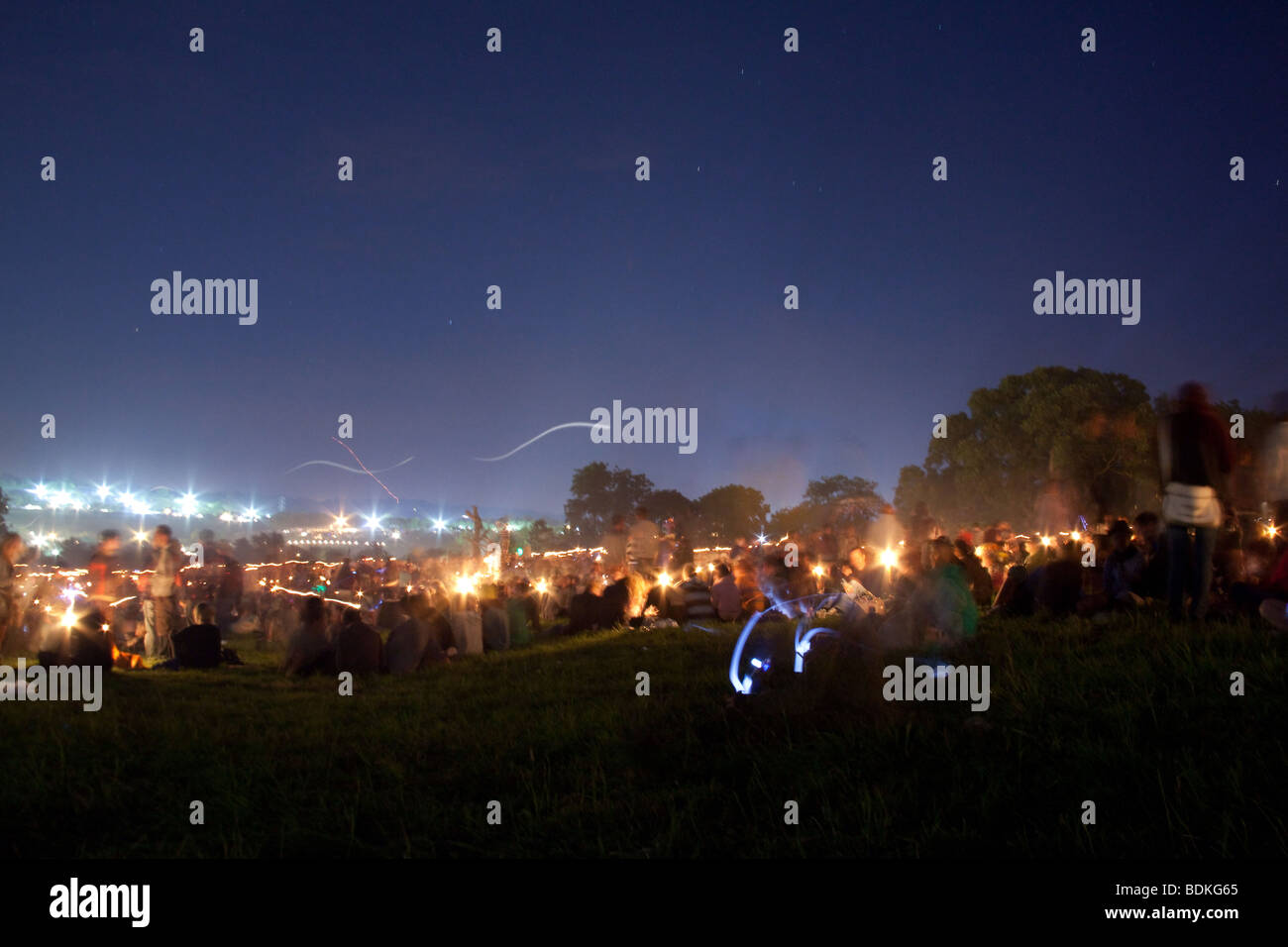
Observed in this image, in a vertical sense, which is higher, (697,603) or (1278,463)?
(1278,463)

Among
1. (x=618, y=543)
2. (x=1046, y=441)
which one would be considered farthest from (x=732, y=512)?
(x=618, y=543)

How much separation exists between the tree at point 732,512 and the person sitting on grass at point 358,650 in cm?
6764

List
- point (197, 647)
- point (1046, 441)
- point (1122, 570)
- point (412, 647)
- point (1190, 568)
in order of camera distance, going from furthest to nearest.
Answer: point (1046, 441)
point (197, 647)
point (412, 647)
point (1122, 570)
point (1190, 568)

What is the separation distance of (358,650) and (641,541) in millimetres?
6481

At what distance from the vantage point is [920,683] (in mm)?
5668

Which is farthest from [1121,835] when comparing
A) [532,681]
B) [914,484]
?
[914,484]

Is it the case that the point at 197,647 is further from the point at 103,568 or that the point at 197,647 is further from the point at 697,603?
the point at 697,603

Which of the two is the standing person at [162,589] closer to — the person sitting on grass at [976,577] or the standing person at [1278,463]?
the person sitting on grass at [976,577]

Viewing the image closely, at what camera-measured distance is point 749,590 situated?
1491 centimetres

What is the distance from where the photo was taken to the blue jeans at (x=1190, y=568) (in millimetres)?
6602

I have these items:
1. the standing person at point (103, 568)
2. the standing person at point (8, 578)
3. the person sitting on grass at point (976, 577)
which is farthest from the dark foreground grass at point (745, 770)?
the standing person at point (103, 568)
